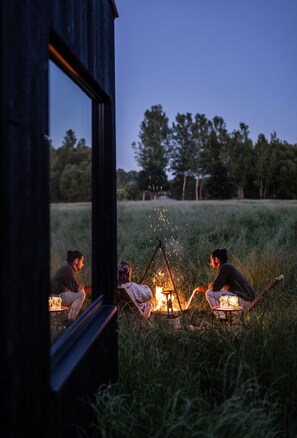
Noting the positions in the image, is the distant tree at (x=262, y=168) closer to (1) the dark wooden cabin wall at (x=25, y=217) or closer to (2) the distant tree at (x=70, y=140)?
(2) the distant tree at (x=70, y=140)

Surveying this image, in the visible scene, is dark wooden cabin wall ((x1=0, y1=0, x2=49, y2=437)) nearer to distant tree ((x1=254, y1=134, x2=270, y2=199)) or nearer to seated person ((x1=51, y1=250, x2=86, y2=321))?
seated person ((x1=51, y1=250, x2=86, y2=321))

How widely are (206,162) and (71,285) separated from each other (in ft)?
140

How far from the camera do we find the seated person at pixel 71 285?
10.8ft

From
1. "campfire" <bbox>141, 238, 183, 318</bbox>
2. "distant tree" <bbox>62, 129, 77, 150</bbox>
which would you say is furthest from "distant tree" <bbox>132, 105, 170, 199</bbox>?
"distant tree" <bbox>62, 129, 77, 150</bbox>

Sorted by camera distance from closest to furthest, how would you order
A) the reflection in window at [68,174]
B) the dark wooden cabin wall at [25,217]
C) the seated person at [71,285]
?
the dark wooden cabin wall at [25,217] < the reflection in window at [68,174] < the seated person at [71,285]

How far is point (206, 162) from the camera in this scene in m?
45.5

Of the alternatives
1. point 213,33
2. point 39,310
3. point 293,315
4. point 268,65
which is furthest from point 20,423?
point 268,65

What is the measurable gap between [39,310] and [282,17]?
51.8 ft

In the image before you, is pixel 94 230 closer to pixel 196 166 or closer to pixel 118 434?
pixel 118 434

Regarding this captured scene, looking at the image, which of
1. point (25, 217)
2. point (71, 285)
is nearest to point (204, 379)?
point (71, 285)

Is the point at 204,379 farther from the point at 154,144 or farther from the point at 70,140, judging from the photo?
the point at 154,144

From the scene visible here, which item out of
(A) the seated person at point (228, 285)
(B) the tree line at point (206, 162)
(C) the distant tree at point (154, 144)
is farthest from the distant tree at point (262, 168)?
(A) the seated person at point (228, 285)

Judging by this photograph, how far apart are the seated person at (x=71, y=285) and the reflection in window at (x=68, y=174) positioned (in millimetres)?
29

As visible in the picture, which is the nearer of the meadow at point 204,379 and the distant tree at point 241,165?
the meadow at point 204,379
